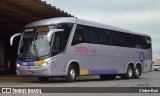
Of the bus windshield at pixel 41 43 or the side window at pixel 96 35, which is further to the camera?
the side window at pixel 96 35

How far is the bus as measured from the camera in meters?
20.9

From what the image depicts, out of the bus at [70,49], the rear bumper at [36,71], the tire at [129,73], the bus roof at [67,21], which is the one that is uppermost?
the bus roof at [67,21]

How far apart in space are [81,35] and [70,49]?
1365 millimetres

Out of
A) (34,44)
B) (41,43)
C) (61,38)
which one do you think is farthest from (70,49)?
(34,44)

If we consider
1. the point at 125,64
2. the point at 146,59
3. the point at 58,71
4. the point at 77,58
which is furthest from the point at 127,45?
the point at 58,71

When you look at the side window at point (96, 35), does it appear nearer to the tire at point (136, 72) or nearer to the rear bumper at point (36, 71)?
the rear bumper at point (36, 71)

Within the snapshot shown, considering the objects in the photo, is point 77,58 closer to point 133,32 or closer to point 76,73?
point 76,73

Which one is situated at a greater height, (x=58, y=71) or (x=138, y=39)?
(x=138, y=39)

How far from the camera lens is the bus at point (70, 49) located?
2091 centimetres

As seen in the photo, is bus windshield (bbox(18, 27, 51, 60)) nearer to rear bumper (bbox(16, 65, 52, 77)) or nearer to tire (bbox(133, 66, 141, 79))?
rear bumper (bbox(16, 65, 52, 77))

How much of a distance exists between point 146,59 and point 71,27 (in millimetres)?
11113

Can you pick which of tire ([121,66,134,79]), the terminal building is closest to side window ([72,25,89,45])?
the terminal building

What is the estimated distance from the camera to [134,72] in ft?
97.8

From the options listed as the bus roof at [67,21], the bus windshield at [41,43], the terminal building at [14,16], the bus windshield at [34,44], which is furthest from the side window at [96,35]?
the bus windshield at [34,44]
